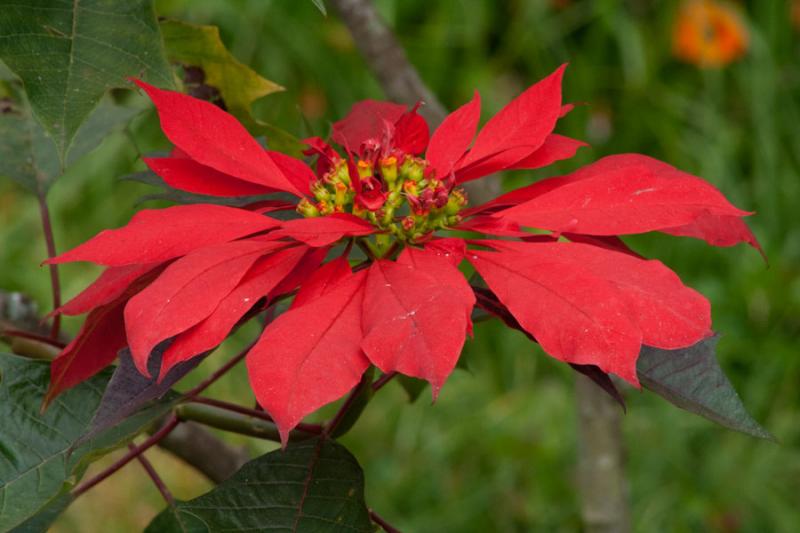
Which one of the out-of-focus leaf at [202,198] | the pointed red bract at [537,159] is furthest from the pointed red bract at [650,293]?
the out-of-focus leaf at [202,198]

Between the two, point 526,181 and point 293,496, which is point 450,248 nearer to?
point 293,496

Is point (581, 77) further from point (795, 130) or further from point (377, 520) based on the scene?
point (377, 520)

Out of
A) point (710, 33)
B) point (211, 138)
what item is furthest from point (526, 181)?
point (211, 138)

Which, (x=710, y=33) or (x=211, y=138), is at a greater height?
(x=211, y=138)

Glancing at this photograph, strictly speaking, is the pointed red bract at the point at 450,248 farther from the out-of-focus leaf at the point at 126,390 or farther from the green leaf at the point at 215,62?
the green leaf at the point at 215,62

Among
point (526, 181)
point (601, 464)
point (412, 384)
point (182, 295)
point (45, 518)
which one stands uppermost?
point (182, 295)

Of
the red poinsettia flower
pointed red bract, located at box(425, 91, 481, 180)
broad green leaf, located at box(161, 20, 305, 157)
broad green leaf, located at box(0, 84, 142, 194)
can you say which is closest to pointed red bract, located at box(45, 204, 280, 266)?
the red poinsettia flower

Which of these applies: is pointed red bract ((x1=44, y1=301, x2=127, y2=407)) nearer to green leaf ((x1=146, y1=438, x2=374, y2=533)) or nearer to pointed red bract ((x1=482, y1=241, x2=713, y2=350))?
green leaf ((x1=146, y1=438, x2=374, y2=533))
